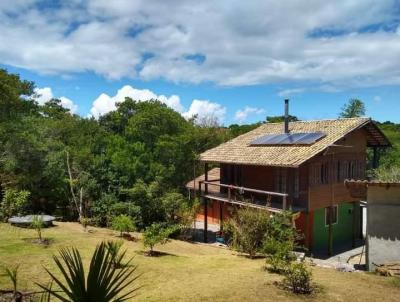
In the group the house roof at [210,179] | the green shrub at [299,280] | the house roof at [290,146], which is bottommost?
the green shrub at [299,280]

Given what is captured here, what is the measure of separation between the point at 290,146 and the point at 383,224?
26.3ft

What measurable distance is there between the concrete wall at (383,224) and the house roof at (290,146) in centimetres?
468

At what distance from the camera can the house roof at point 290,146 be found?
2173 centimetres

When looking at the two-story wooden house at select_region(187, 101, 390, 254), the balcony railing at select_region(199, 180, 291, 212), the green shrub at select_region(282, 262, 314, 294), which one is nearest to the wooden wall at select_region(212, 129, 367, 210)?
the two-story wooden house at select_region(187, 101, 390, 254)

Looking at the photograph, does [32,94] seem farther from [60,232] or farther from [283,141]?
[283,141]

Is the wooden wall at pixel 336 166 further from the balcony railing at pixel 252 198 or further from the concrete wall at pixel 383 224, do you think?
the concrete wall at pixel 383 224

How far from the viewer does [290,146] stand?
23406 mm

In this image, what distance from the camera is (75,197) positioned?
2641 cm

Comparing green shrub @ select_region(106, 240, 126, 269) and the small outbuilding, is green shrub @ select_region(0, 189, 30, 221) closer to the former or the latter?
green shrub @ select_region(106, 240, 126, 269)

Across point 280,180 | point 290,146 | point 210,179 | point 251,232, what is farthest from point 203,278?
point 210,179

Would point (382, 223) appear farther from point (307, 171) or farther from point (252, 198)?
point (252, 198)

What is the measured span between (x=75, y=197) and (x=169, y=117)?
831 centimetres

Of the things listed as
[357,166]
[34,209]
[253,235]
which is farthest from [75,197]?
[357,166]

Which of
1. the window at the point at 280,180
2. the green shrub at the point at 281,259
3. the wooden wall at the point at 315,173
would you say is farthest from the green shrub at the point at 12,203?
the window at the point at 280,180
